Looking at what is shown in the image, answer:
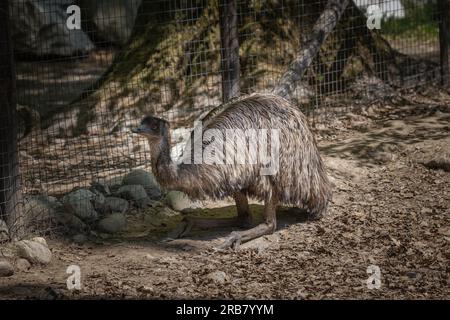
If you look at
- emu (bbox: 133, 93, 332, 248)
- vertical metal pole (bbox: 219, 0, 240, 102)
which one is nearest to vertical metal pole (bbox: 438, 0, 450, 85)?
vertical metal pole (bbox: 219, 0, 240, 102)

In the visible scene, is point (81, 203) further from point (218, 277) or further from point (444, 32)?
point (444, 32)

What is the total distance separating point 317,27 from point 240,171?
2.57 metres

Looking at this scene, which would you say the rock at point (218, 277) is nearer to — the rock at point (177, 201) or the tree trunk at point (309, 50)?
the rock at point (177, 201)

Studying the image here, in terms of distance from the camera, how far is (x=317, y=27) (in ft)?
25.8

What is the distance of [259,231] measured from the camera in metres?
6.00

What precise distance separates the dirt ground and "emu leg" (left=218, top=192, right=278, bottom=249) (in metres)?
0.06

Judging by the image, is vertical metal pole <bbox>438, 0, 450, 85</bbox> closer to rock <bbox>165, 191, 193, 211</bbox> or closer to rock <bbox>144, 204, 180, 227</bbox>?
rock <bbox>165, 191, 193, 211</bbox>

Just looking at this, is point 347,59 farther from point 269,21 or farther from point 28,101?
point 28,101

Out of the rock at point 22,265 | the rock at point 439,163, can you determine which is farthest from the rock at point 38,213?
the rock at point 439,163

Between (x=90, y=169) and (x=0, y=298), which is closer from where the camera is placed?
(x=0, y=298)

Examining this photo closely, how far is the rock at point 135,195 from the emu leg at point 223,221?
543mm

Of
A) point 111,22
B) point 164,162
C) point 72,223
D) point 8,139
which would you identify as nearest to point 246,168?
point 164,162

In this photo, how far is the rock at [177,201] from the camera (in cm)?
673

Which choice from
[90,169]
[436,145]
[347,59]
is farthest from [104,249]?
[347,59]
